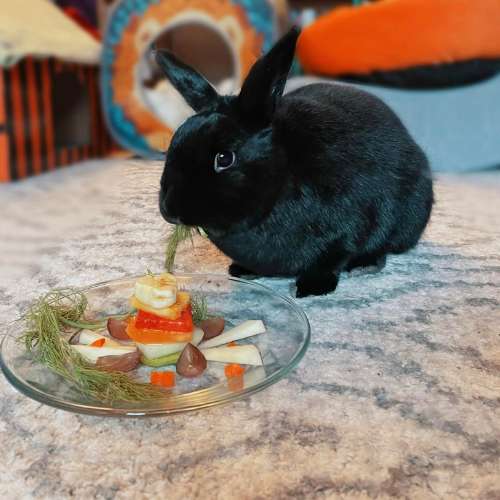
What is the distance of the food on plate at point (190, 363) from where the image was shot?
521 mm

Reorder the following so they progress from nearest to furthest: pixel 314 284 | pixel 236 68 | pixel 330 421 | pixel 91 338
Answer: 1. pixel 330 421
2. pixel 91 338
3. pixel 314 284
4. pixel 236 68

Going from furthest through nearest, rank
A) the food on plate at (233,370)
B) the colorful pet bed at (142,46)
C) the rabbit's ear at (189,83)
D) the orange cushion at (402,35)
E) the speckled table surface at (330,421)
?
the colorful pet bed at (142,46) < the orange cushion at (402,35) < the rabbit's ear at (189,83) < the food on plate at (233,370) < the speckled table surface at (330,421)

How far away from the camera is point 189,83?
672 mm

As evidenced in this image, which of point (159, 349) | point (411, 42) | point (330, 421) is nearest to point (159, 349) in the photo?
point (159, 349)

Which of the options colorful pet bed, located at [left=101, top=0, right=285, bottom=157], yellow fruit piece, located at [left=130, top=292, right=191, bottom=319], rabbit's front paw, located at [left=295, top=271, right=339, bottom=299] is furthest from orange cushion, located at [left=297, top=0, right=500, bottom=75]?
yellow fruit piece, located at [left=130, top=292, right=191, bottom=319]

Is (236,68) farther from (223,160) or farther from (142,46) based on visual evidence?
(223,160)

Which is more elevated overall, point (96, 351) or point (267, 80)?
point (267, 80)

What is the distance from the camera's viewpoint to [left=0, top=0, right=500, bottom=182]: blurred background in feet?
5.23

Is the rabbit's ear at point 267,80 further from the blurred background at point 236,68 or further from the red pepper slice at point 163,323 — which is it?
the blurred background at point 236,68

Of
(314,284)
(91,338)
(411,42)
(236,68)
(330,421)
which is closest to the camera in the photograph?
(330,421)

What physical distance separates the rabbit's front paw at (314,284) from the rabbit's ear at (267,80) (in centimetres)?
21

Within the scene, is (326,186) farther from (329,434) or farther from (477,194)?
(477,194)

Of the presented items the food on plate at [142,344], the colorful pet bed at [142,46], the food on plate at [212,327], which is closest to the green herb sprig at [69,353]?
the food on plate at [142,344]

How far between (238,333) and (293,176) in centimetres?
19
